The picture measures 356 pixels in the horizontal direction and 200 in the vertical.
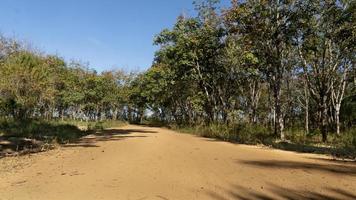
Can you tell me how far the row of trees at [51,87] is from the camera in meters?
32.6

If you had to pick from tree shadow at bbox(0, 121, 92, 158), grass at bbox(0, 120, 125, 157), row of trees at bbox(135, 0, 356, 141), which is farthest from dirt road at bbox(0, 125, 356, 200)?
row of trees at bbox(135, 0, 356, 141)

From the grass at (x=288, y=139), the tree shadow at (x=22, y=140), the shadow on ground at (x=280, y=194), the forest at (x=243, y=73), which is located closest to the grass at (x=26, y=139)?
the tree shadow at (x=22, y=140)

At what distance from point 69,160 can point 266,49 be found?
44.7ft

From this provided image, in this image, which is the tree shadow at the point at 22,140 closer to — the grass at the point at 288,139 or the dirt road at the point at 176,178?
the dirt road at the point at 176,178

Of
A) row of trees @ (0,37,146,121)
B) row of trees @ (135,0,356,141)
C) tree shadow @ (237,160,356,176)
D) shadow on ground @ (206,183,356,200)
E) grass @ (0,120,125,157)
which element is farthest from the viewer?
row of trees @ (0,37,146,121)

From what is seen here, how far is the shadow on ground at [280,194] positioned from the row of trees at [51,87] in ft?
91.6

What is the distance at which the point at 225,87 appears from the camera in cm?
3744

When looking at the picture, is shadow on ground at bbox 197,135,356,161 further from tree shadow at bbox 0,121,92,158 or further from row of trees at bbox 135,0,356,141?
tree shadow at bbox 0,121,92,158

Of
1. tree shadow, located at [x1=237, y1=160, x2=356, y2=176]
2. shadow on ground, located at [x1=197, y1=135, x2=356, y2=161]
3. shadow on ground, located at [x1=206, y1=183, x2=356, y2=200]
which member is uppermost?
shadow on ground, located at [x1=197, y1=135, x2=356, y2=161]

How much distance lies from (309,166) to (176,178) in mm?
3422

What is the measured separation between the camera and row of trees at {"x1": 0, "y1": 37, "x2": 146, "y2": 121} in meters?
32.6

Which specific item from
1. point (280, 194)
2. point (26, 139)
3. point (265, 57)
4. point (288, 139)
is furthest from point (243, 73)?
point (280, 194)

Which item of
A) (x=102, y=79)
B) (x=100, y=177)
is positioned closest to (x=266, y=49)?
(x=100, y=177)

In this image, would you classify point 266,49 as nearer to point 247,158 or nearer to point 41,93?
point 247,158
